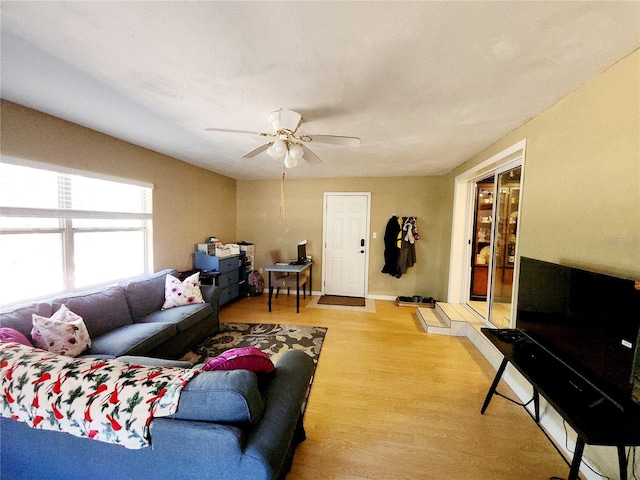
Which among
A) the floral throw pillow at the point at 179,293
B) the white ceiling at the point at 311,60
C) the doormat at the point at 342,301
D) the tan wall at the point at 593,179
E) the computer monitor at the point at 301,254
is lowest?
the doormat at the point at 342,301

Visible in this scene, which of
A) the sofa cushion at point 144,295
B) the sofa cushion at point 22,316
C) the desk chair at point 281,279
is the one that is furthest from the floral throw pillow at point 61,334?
the desk chair at point 281,279

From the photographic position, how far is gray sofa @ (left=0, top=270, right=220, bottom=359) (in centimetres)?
177

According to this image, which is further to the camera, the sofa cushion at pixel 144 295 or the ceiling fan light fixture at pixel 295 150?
the sofa cushion at pixel 144 295

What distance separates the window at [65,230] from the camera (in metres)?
1.93

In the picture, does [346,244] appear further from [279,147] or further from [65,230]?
[65,230]

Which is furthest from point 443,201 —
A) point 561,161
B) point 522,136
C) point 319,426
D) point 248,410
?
point 248,410

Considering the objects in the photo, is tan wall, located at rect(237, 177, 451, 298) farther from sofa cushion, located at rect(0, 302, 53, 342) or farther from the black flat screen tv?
sofa cushion, located at rect(0, 302, 53, 342)

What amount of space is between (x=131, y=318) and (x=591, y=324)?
350cm

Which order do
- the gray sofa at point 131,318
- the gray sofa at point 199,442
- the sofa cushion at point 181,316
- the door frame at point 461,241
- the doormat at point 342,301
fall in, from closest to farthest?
the gray sofa at point 199,442, the gray sofa at point 131,318, the sofa cushion at point 181,316, the door frame at point 461,241, the doormat at point 342,301

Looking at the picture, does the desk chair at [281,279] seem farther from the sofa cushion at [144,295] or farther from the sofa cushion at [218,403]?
the sofa cushion at [218,403]

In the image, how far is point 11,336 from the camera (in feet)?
4.75

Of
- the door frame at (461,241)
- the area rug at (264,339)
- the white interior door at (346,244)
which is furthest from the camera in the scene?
the white interior door at (346,244)

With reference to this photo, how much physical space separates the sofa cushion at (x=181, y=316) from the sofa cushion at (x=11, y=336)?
0.91 m

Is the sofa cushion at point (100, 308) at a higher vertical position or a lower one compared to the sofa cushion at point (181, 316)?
higher
